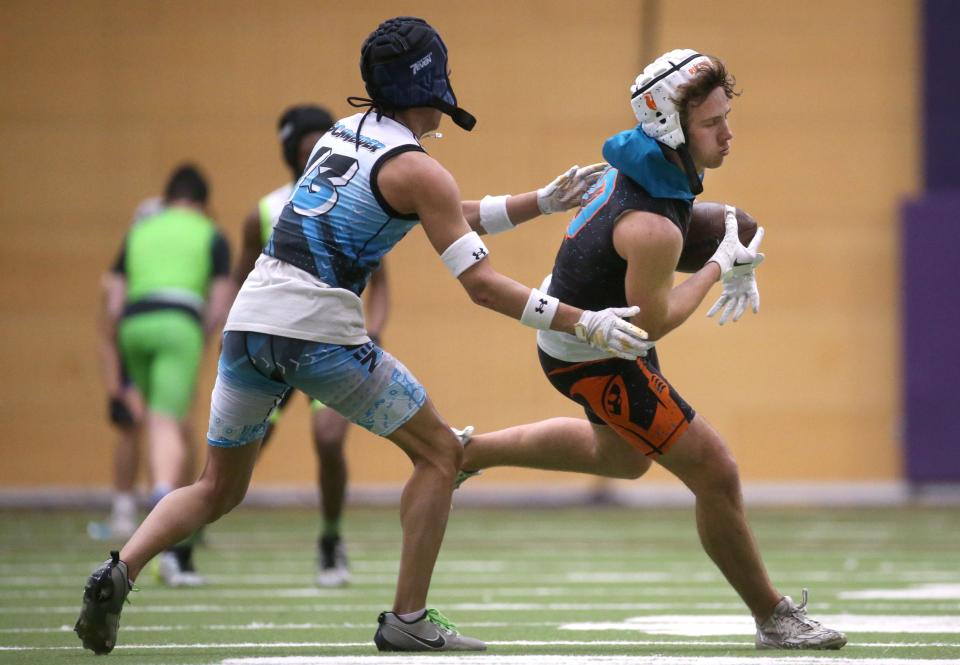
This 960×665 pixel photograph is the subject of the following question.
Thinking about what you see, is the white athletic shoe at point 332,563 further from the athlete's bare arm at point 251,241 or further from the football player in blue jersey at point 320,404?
the athlete's bare arm at point 251,241

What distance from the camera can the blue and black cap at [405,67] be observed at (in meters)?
5.81

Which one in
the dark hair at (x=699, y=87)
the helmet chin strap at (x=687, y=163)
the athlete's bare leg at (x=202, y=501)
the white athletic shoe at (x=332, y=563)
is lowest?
the white athletic shoe at (x=332, y=563)

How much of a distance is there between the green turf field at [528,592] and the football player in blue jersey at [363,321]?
329mm

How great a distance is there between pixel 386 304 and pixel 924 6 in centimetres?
799

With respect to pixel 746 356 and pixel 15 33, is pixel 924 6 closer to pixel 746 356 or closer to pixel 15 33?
pixel 746 356

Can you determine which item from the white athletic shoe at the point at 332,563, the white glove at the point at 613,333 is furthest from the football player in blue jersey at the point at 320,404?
the white glove at the point at 613,333

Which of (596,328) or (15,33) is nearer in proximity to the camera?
(596,328)

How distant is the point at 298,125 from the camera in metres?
9.13

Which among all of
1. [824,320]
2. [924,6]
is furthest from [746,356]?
[924,6]

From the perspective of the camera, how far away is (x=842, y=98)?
15625mm

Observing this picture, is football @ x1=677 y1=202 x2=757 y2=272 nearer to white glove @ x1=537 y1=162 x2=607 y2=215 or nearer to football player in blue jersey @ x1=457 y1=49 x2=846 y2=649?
football player in blue jersey @ x1=457 y1=49 x2=846 y2=649

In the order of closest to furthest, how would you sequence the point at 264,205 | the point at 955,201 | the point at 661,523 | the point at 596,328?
the point at 596,328 < the point at 264,205 < the point at 661,523 < the point at 955,201

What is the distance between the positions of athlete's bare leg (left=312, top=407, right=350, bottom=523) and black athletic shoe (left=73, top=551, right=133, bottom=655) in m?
3.12

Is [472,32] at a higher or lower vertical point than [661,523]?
higher
